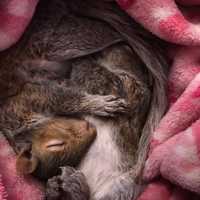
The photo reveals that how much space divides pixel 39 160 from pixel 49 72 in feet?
0.80

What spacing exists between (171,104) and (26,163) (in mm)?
408

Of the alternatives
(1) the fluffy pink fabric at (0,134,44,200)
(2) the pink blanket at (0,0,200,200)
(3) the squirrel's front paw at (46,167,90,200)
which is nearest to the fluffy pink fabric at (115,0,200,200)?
(2) the pink blanket at (0,0,200,200)

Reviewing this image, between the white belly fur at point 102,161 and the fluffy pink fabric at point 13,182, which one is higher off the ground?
the white belly fur at point 102,161

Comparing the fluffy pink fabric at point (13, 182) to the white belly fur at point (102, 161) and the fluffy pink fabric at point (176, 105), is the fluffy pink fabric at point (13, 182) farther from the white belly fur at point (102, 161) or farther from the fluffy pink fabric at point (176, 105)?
the fluffy pink fabric at point (176, 105)

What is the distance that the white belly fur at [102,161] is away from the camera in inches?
46.0

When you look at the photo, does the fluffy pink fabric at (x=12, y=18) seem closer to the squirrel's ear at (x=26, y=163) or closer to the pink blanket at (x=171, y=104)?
the pink blanket at (x=171, y=104)

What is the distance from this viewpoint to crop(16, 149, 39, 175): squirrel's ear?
111 centimetres

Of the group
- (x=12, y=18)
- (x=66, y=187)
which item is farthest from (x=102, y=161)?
(x=12, y=18)

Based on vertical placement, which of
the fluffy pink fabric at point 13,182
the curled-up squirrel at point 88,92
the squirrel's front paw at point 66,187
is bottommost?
the fluffy pink fabric at point 13,182

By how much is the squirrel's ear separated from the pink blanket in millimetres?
28

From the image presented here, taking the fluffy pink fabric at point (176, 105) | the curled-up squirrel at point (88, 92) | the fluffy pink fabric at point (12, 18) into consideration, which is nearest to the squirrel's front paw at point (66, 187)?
the curled-up squirrel at point (88, 92)

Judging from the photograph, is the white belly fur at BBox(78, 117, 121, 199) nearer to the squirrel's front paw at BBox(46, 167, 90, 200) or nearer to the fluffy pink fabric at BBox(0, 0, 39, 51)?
the squirrel's front paw at BBox(46, 167, 90, 200)

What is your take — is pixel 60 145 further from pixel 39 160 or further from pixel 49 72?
pixel 49 72

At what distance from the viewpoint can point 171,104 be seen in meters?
1.21
